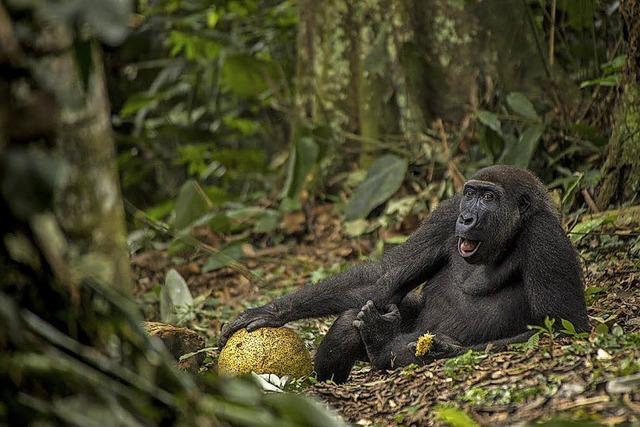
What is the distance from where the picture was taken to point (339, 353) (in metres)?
5.41

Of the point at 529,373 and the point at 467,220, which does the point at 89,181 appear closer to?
the point at 529,373

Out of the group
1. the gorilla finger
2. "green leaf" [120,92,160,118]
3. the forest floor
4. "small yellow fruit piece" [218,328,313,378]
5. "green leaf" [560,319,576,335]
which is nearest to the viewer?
the forest floor

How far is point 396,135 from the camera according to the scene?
31.1 ft

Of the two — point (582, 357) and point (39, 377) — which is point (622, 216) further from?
point (39, 377)

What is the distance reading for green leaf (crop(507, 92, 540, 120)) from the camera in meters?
8.09

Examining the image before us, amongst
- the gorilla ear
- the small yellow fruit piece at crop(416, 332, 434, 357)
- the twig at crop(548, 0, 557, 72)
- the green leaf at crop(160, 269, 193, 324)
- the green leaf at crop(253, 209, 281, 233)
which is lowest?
the green leaf at crop(253, 209, 281, 233)

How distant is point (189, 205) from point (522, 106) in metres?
3.24

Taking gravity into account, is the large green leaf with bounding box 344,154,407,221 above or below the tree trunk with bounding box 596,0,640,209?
below

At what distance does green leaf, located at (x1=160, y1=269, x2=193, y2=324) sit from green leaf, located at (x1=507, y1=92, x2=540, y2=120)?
10.5ft

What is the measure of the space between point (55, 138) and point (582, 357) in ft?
8.97

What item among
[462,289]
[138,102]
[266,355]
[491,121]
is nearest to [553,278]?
[462,289]

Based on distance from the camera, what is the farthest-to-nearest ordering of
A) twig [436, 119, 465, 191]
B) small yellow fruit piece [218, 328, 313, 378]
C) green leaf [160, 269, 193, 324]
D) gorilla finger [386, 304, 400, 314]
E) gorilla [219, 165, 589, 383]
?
twig [436, 119, 465, 191] → green leaf [160, 269, 193, 324] → gorilla finger [386, 304, 400, 314] → gorilla [219, 165, 589, 383] → small yellow fruit piece [218, 328, 313, 378]

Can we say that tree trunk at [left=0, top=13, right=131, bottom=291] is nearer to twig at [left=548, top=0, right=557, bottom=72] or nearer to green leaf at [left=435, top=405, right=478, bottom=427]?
green leaf at [left=435, top=405, right=478, bottom=427]

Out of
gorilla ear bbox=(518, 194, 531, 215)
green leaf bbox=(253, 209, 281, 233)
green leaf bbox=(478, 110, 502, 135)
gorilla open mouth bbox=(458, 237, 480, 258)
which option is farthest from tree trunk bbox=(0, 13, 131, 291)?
green leaf bbox=(253, 209, 281, 233)
